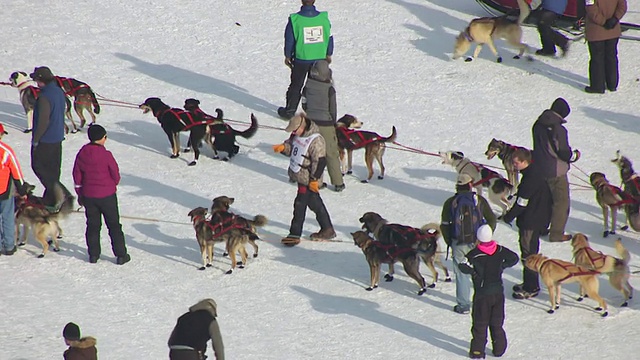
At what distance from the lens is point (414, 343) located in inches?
372

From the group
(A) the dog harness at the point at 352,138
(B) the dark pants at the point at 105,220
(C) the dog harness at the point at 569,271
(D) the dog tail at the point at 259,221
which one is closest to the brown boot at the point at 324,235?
(D) the dog tail at the point at 259,221

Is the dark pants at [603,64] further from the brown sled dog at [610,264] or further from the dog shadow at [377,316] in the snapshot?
the dog shadow at [377,316]

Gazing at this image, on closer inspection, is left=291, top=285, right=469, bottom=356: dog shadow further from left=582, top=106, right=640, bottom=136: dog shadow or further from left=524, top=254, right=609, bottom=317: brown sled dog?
left=582, top=106, right=640, bottom=136: dog shadow

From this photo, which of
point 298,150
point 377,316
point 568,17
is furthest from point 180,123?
point 568,17

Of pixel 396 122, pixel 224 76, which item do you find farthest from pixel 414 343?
pixel 224 76

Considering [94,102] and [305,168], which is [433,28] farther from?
[305,168]

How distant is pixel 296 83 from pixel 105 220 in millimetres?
4138

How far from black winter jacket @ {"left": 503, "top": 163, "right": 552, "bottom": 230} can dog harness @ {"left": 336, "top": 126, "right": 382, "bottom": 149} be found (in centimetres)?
263

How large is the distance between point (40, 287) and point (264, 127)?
15.2 ft

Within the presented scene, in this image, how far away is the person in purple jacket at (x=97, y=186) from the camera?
10.5m

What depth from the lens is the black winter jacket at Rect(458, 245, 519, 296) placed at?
29.3ft

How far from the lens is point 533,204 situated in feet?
33.7

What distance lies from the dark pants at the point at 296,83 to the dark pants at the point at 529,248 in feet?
14.8

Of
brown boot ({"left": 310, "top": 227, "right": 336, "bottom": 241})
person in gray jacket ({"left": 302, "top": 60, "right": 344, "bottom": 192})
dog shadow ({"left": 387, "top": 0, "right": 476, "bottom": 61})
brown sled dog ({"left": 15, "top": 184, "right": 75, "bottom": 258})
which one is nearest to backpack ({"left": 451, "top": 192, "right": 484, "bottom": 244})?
brown boot ({"left": 310, "top": 227, "right": 336, "bottom": 241})
